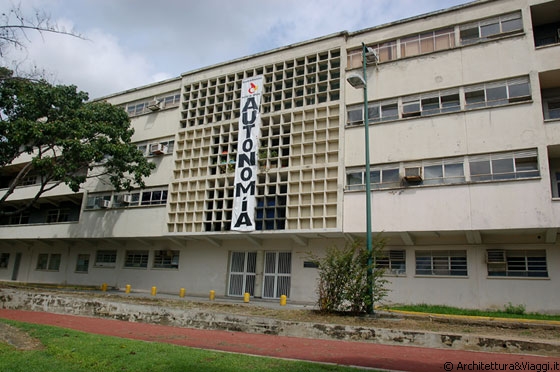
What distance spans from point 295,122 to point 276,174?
2.79 m

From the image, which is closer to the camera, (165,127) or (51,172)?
(51,172)

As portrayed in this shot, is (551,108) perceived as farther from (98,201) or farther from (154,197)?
(98,201)

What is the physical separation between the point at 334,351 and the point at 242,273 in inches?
540

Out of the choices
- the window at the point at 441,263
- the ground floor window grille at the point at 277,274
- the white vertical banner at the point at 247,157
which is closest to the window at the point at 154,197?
the white vertical banner at the point at 247,157

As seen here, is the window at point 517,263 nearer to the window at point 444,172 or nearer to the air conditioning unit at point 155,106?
the window at point 444,172

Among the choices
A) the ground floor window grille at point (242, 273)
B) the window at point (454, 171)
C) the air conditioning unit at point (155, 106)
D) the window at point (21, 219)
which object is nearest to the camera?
the window at point (454, 171)

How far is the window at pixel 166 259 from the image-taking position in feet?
81.0

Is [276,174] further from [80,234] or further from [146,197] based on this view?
[80,234]

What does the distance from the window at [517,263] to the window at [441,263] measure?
1.03 meters

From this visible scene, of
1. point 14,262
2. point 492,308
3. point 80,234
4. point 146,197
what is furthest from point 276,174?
point 14,262

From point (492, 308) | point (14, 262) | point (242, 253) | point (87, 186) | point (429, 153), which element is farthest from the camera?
point (14, 262)

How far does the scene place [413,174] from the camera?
17828mm

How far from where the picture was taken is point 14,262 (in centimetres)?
3334

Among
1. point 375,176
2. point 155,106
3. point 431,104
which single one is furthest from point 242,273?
point 431,104
